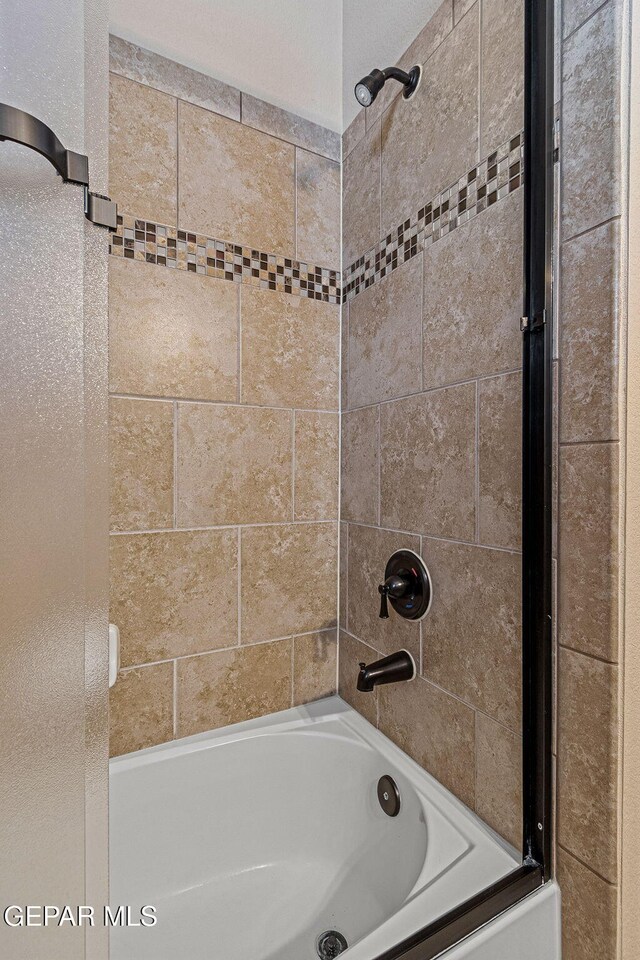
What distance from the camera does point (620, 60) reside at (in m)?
0.71

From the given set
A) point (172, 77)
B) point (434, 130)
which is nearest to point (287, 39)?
point (172, 77)

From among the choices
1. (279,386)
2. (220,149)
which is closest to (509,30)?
(220,149)

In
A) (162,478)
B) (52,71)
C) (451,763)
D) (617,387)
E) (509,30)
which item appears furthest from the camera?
(162,478)

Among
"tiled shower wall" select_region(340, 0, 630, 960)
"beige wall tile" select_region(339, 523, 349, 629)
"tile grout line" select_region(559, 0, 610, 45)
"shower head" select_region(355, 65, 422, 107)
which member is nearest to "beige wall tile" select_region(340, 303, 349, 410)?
"tiled shower wall" select_region(340, 0, 630, 960)

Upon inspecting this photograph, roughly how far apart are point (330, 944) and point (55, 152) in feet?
4.87

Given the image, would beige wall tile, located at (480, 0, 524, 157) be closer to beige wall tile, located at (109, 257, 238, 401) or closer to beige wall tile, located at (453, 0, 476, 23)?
beige wall tile, located at (453, 0, 476, 23)

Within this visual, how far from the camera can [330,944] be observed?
3.47ft

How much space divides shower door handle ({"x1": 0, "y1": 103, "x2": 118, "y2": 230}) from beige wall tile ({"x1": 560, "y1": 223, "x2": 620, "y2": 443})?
681 mm

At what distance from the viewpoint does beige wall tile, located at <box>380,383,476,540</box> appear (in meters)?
1.00

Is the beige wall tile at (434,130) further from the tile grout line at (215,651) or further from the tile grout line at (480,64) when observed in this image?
the tile grout line at (215,651)

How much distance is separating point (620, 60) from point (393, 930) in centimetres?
137

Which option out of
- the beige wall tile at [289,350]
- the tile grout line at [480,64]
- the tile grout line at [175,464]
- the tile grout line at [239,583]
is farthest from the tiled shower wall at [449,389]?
the tile grout line at [175,464]

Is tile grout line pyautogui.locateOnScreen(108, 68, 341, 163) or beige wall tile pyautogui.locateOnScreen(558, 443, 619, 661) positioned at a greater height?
tile grout line pyautogui.locateOnScreen(108, 68, 341, 163)

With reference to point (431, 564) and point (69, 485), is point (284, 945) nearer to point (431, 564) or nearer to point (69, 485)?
point (431, 564)
